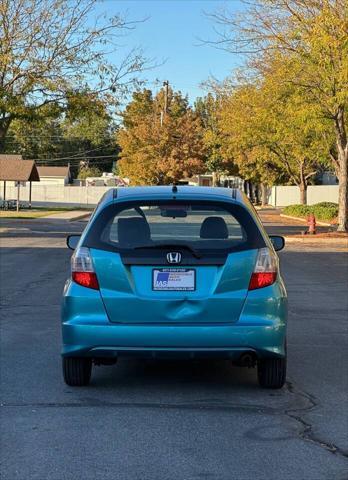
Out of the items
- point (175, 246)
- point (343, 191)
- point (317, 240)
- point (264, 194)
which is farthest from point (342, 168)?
point (264, 194)

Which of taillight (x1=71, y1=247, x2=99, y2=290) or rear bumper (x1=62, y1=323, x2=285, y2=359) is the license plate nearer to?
rear bumper (x1=62, y1=323, x2=285, y2=359)

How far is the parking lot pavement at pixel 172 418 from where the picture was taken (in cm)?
448

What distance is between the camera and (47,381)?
6469mm

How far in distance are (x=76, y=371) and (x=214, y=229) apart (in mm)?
1702

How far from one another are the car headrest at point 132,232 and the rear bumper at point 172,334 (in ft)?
1.73

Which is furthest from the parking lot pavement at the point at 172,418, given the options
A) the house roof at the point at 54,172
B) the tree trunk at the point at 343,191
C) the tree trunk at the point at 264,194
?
the house roof at the point at 54,172

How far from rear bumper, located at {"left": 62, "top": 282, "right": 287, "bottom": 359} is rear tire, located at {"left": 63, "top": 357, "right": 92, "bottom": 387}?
1.03 ft

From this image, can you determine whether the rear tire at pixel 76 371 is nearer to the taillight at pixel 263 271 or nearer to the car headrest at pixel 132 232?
the car headrest at pixel 132 232

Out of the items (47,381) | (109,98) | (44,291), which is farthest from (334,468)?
(109,98)

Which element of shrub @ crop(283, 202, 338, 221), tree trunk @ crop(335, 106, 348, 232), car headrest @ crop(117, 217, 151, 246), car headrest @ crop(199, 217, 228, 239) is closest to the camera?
car headrest @ crop(117, 217, 151, 246)

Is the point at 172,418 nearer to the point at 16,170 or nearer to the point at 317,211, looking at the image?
the point at 317,211

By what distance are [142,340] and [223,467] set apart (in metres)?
1.49

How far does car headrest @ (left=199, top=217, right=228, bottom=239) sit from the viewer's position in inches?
243

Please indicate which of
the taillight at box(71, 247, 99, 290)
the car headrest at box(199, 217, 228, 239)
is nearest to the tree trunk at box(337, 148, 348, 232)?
the car headrest at box(199, 217, 228, 239)
